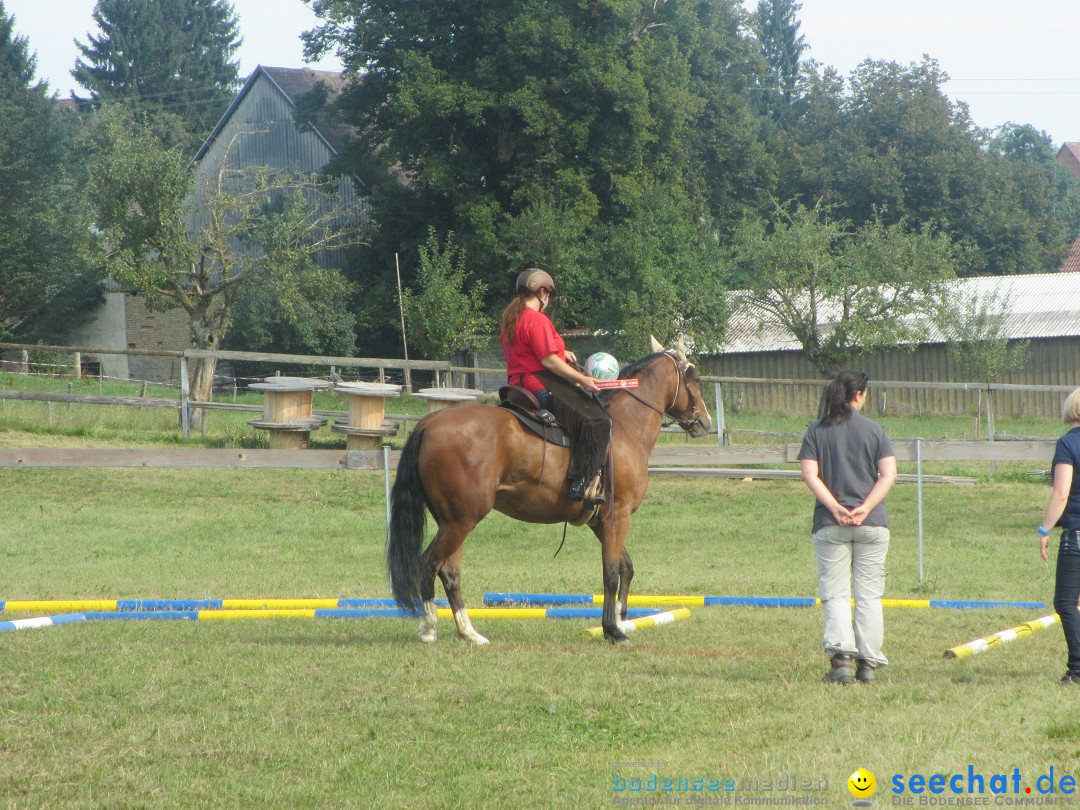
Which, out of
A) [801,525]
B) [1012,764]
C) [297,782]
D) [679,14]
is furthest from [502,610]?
[679,14]

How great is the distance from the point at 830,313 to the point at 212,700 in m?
33.7

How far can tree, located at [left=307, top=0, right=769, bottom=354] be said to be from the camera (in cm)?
3853

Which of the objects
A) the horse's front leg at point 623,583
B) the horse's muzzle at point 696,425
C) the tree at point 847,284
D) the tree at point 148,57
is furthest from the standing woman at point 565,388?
the tree at point 148,57

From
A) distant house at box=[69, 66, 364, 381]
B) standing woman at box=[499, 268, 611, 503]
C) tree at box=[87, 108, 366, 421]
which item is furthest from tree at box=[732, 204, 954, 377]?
standing woman at box=[499, 268, 611, 503]

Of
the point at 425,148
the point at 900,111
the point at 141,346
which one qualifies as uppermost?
the point at 900,111

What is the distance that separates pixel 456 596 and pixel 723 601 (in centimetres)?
287

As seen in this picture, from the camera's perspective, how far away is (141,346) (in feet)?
159

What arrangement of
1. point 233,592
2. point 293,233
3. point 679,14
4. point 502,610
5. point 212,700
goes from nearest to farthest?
point 212,700, point 502,610, point 233,592, point 293,233, point 679,14

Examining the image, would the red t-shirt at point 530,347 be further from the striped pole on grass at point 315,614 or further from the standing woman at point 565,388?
the striped pole on grass at point 315,614

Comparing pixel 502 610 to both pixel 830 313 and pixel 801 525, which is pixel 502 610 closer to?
pixel 801 525

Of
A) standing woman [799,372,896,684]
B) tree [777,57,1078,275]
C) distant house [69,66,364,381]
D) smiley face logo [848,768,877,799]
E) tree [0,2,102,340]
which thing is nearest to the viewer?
smiley face logo [848,768,877,799]

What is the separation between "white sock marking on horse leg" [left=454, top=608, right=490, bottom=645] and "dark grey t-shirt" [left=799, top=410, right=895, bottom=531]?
281 centimetres

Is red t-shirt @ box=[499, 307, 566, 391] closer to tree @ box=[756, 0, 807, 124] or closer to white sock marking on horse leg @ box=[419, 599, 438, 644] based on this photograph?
white sock marking on horse leg @ box=[419, 599, 438, 644]

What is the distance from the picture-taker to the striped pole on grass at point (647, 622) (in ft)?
28.9
